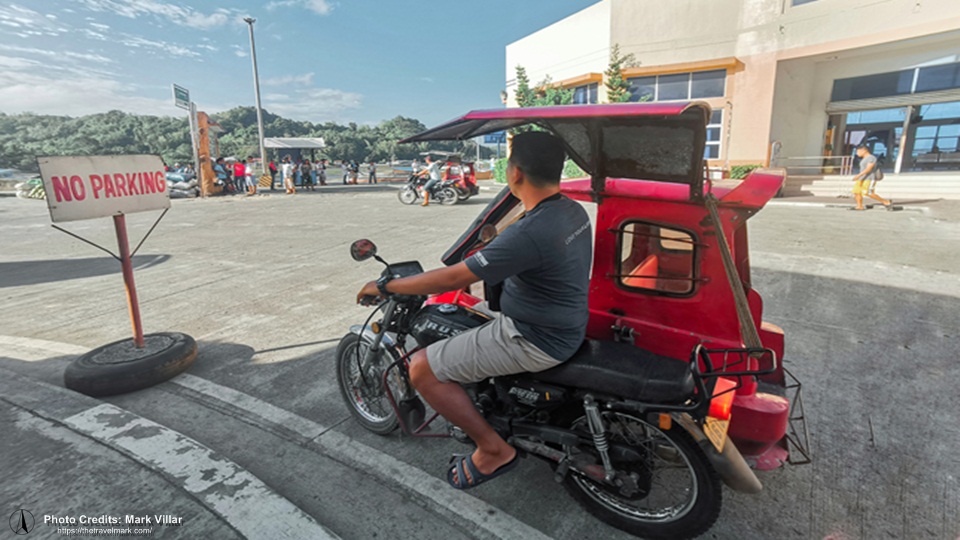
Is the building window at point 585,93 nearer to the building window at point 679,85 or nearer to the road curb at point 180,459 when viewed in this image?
the building window at point 679,85

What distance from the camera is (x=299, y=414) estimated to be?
3232mm

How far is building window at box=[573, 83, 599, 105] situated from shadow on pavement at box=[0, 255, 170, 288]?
805 inches

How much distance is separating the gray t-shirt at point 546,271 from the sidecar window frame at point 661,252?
2.05 feet

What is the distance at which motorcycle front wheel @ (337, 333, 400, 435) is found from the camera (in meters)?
2.91

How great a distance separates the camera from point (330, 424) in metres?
3.12

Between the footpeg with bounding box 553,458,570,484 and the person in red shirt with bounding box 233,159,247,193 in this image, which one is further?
the person in red shirt with bounding box 233,159,247,193

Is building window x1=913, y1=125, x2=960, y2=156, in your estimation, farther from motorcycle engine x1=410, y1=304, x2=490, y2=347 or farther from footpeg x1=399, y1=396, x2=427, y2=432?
footpeg x1=399, y1=396, x2=427, y2=432

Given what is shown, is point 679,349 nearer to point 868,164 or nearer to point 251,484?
point 251,484

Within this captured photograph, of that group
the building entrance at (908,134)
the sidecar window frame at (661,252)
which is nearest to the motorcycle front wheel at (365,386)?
the sidecar window frame at (661,252)

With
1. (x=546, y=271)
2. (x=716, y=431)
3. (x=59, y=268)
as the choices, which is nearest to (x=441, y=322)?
(x=546, y=271)

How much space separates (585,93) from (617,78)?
3.55 meters

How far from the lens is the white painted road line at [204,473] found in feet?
7.20

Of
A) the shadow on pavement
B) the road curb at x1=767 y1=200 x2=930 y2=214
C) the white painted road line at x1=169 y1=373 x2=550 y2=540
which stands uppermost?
the road curb at x1=767 y1=200 x2=930 y2=214

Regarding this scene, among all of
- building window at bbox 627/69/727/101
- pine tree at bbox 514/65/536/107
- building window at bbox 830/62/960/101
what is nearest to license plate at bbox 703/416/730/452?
building window at bbox 627/69/727/101
